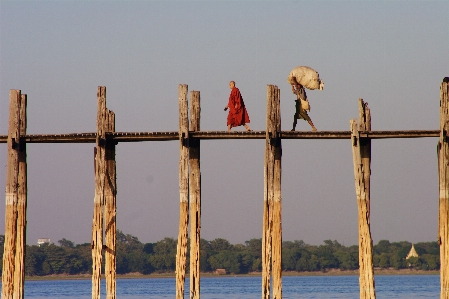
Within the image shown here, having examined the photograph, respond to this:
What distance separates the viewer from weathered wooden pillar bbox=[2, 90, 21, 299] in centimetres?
2080

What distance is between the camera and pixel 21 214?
827 inches

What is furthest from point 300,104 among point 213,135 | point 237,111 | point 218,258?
point 218,258

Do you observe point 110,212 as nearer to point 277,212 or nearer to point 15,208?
point 15,208

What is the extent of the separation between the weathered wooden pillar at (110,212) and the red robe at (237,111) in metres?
2.35

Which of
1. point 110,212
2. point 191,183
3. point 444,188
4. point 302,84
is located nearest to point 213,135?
point 191,183

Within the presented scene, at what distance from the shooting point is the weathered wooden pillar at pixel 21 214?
822 inches

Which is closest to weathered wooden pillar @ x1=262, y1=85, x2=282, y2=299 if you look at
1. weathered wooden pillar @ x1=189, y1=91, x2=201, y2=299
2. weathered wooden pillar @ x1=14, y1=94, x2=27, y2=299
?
weathered wooden pillar @ x1=189, y1=91, x2=201, y2=299

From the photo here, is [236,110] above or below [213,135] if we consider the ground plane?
above

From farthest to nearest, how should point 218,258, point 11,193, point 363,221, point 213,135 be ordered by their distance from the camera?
point 218,258 → point 11,193 → point 213,135 → point 363,221

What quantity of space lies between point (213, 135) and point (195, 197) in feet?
3.98

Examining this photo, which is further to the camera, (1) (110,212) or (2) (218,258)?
(2) (218,258)

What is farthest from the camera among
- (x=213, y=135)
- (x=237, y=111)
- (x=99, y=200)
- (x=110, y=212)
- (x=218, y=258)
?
(x=218, y=258)

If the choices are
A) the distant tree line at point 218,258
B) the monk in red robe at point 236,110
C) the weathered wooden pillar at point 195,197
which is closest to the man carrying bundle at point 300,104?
the monk in red robe at point 236,110

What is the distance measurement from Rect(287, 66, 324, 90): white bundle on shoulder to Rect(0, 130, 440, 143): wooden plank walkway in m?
1.60
